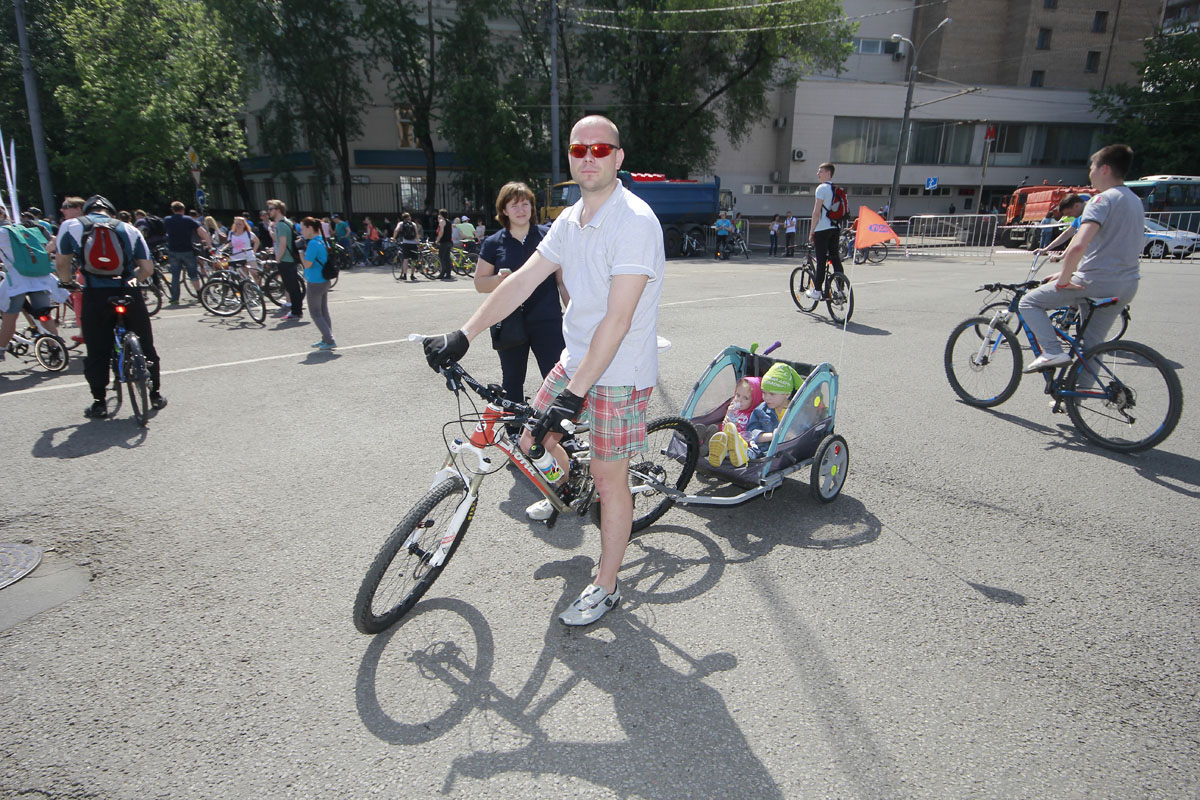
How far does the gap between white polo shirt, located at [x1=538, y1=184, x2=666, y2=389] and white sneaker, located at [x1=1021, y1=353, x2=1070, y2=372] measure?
13.7ft

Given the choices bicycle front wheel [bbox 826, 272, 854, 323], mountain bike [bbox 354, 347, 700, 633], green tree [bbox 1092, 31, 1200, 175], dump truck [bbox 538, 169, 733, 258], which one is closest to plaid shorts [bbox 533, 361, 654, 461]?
mountain bike [bbox 354, 347, 700, 633]

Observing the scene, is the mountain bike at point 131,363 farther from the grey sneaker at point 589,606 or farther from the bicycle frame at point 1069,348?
the bicycle frame at point 1069,348

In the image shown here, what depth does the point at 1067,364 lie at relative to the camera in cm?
550

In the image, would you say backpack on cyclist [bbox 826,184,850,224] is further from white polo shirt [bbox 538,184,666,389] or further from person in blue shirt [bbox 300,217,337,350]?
white polo shirt [bbox 538,184,666,389]

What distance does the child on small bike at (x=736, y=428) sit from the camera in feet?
13.7

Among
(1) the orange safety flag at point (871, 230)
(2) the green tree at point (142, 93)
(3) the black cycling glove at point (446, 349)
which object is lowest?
(3) the black cycling glove at point (446, 349)

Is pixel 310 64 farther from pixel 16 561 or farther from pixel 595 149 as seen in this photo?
pixel 595 149

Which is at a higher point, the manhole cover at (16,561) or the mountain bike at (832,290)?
the mountain bike at (832,290)

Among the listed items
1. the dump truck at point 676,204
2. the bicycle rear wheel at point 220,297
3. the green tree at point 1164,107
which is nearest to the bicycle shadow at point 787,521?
the bicycle rear wheel at point 220,297

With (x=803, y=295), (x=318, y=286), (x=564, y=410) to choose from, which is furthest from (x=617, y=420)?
(x=803, y=295)

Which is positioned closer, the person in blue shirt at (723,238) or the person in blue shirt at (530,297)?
the person in blue shirt at (530,297)

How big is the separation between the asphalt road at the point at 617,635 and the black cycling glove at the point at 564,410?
109cm

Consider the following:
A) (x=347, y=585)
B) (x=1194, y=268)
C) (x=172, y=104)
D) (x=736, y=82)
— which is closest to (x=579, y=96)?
(x=736, y=82)

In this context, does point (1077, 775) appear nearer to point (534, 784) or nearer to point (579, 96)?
point (534, 784)
